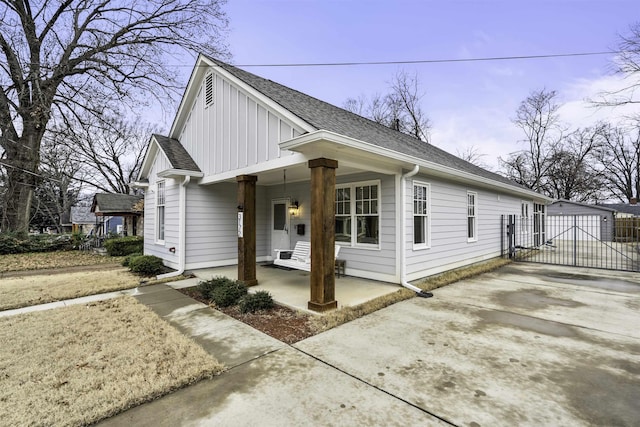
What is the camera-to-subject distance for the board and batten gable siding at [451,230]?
6680 mm

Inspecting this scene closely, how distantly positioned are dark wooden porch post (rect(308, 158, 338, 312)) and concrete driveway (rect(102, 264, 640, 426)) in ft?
2.22

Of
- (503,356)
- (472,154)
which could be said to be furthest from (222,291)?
(472,154)

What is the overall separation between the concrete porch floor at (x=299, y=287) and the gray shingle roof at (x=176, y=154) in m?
2.83

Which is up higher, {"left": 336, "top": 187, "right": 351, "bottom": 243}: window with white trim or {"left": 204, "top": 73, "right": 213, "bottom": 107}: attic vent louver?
{"left": 204, "top": 73, "right": 213, "bottom": 107}: attic vent louver

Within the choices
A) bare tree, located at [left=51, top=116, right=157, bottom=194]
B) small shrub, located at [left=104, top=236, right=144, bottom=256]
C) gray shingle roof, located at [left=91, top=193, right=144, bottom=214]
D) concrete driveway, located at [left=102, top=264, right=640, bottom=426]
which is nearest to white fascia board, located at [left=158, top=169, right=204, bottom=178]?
concrete driveway, located at [left=102, top=264, right=640, bottom=426]

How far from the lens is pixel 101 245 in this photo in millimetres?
16438

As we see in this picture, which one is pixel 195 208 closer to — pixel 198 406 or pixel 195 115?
pixel 195 115

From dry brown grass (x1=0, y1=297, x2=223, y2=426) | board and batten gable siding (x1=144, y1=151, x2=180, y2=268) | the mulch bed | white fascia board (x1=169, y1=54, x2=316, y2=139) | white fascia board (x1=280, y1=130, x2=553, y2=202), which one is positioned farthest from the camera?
board and batten gable siding (x1=144, y1=151, x2=180, y2=268)

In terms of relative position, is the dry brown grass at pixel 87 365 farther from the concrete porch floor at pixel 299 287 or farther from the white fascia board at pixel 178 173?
the white fascia board at pixel 178 173

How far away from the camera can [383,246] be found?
6.55 m

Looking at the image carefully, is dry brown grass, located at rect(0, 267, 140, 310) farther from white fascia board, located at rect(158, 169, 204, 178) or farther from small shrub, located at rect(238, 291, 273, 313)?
small shrub, located at rect(238, 291, 273, 313)

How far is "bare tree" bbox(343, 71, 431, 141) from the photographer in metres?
23.0

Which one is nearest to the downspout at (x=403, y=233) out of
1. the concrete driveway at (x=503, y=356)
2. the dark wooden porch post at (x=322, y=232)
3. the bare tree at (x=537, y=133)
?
the concrete driveway at (x=503, y=356)

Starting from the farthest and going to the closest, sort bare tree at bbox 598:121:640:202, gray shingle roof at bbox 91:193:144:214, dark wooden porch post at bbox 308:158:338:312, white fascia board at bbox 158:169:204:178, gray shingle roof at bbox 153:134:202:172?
bare tree at bbox 598:121:640:202
gray shingle roof at bbox 91:193:144:214
gray shingle roof at bbox 153:134:202:172
white fascia board at bbox 158:169:204:178
dark wooden porch post at bbox 308:158:338:312
